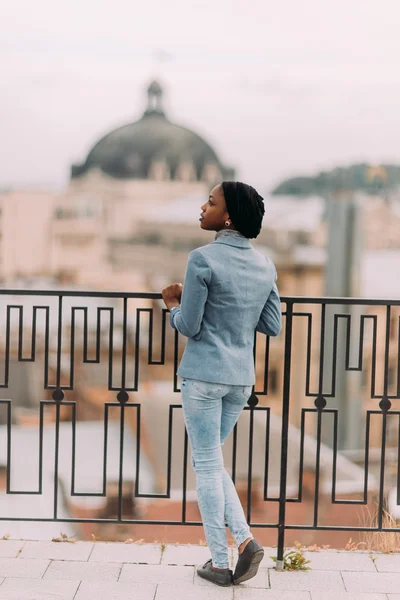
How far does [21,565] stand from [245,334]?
1.21 metres

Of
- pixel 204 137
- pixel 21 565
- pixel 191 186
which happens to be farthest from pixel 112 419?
pixel 21 565

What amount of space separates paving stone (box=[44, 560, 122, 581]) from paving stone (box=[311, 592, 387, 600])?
698 millimetres

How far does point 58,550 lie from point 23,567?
20 cm

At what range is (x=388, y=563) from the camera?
2.89m

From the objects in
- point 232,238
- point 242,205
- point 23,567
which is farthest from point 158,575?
point 242,205

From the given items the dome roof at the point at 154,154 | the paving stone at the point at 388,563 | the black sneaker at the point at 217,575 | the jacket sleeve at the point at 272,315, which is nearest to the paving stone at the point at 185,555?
the black sneaker at the point at 217,575

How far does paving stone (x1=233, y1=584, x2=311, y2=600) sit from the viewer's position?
255 cm

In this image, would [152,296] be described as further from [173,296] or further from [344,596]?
[344,596]

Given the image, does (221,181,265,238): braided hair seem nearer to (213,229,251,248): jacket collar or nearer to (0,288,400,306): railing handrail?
(213,229,251,248): jacket collar

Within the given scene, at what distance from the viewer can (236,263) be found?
2.39 meters

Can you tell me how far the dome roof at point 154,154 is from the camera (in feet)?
230

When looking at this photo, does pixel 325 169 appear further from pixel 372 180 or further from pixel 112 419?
pixel 112 419

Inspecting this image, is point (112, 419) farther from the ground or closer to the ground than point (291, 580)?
closer to the ground

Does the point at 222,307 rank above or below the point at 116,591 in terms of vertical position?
above
